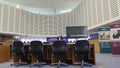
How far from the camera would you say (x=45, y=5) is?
619 inches

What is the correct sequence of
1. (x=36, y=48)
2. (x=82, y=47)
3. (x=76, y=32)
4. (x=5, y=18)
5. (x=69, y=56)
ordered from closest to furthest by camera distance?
(x=82, y=47), (x=36, y=48), (x=76, y=32), (x=69, y=56), (x=5, y=18)

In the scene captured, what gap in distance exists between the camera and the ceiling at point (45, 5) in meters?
14.5

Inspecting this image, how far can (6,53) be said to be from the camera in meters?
6.66

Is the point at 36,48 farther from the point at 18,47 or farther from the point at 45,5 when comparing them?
the point at 45,5

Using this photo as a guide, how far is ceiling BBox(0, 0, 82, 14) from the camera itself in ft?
47.6

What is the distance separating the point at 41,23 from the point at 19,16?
115 inches

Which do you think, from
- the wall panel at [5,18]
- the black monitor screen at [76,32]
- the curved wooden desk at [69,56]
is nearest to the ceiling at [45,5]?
the wall panel at [5,18]

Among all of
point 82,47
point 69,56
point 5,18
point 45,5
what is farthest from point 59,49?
point 45,5

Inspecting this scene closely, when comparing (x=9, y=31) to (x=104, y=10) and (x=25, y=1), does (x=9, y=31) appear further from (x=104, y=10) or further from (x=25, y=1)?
(x=104, y=10)

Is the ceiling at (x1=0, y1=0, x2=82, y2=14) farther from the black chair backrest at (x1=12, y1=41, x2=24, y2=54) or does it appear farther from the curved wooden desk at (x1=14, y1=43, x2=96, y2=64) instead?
the black chair backrest at (x1=12, y1=41, x2=24, y2=54)

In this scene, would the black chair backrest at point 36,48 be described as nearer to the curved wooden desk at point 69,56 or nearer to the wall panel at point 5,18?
the curved wooden desk at point 69,56

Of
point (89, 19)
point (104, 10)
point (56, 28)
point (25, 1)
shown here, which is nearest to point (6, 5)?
point (25, 1)

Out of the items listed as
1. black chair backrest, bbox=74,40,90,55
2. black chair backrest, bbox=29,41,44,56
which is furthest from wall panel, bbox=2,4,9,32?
black chair backrest, bbox=74,40,90,55

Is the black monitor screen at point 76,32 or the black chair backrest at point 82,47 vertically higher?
the black monitor screen at point 76,32
